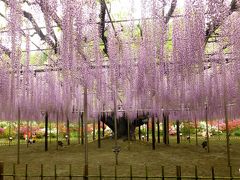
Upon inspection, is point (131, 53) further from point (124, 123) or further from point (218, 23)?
point (124, 123)

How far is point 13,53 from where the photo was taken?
7.71 m

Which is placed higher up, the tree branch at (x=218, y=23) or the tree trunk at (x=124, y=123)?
the tree branch at (x=218, y=23)

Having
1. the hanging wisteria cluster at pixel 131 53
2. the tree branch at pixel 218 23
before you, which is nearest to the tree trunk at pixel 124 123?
the hanging wisteria cluster at pixel 131 53

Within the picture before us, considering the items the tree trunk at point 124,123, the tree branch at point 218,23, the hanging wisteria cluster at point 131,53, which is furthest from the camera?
the tree trunk at point 124,123

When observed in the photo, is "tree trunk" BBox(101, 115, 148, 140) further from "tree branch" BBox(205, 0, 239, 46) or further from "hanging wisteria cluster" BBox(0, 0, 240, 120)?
"tree branch" BBox(205, 0, 239, 46)

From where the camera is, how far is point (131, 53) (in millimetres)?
10328

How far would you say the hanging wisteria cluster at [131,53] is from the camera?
664 centimetres

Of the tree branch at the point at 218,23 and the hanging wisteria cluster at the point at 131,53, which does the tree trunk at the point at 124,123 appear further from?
the tree branch at the point at 218,23

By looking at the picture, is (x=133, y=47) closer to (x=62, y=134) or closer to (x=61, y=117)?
(x=61, y=117)

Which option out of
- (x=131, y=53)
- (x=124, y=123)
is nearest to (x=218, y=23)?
(x=131, y=53)

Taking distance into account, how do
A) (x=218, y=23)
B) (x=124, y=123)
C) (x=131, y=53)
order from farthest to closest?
(x=124, y=123)
(x=131, y=53)
(x=218, y=23)

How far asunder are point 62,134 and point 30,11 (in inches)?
978

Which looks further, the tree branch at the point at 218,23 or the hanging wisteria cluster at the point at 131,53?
the hanging wisteria cluster at the point at 131,53

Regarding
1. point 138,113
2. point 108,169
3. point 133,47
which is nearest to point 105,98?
point 138,113
